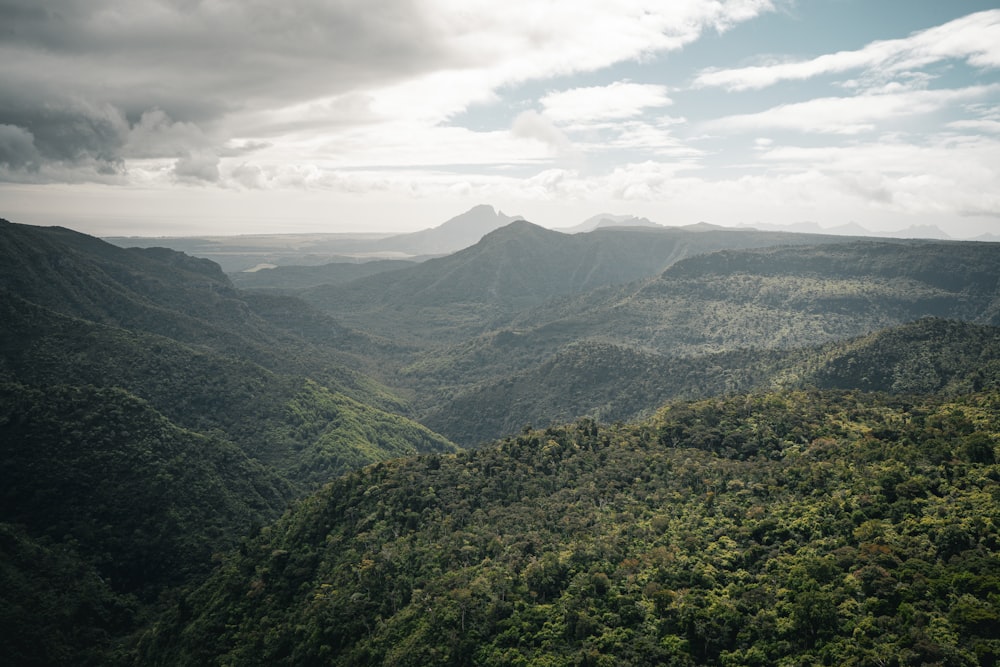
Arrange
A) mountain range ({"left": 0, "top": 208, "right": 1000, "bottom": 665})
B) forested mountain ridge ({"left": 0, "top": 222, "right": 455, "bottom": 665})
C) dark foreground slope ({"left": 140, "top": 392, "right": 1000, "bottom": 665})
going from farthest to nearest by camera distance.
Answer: forested mountain ridge ({"left": 0, "top": 222, "right": 455, "bottom": 665}), mountain range ({"left": 0, "top": 208, "right": 1000, "bottom": 665}), dark foreground slope ({"left": 140, "top": 392, "right": 1000, "bottom": 665})

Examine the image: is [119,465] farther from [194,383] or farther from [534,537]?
[534,537]

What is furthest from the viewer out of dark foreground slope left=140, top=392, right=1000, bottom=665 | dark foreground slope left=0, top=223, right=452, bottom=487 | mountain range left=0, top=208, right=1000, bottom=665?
dark foreground slope left=0, top=223, right=452, bottom=487

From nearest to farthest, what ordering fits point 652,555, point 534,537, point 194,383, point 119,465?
point 652,555, point 534,537, point 119,465, point 194,383

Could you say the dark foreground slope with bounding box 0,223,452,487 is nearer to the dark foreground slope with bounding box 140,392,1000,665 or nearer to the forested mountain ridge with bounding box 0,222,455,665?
the forested mountain ridge with bounding box 0,222,455,665

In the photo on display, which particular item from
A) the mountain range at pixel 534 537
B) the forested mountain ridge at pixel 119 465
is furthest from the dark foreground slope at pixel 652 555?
the forested mountain ridge at pixel 119 465

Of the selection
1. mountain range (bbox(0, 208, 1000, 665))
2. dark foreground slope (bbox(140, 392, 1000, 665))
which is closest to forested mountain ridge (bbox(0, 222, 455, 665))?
mountain range (bbox(0, 208, 1000, 665))

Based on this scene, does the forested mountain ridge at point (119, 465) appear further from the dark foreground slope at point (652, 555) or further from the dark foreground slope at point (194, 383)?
the dark foreground slope at point (652, 555)

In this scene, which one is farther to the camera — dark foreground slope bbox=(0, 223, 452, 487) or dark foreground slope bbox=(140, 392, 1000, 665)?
dark foreground slope bbox=(0, 223, 452, 487)

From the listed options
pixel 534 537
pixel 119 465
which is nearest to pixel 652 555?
pixel 534 537
